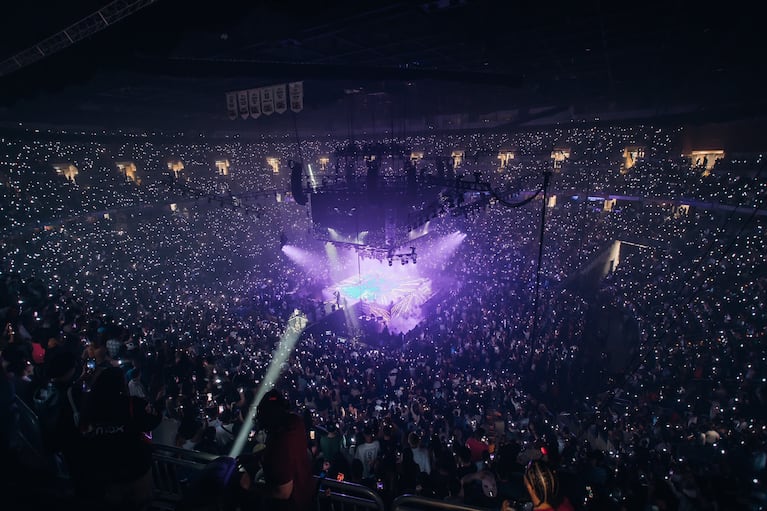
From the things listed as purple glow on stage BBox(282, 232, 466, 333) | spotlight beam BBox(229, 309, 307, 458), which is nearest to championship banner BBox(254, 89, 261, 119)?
spotlight beam BBox(229, 309, 307, 458)

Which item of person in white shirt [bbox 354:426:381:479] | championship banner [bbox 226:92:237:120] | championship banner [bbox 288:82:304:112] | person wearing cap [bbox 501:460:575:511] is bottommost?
person wearing cap [bbox 501:460:575:511]

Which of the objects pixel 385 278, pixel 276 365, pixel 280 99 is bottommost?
pixel 276 365

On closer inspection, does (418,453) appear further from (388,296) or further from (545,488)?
(388,296)

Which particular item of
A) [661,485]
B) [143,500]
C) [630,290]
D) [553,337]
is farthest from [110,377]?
[630,290]

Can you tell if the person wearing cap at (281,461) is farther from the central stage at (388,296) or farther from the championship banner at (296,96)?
the central stage at (388,296)

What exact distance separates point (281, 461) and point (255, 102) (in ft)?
29.2

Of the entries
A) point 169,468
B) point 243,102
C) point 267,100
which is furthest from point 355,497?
point 243,102

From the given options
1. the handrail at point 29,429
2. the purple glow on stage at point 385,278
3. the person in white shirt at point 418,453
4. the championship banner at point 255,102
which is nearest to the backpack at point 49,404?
the handrail at point 29,429

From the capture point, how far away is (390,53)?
7902 millimetres

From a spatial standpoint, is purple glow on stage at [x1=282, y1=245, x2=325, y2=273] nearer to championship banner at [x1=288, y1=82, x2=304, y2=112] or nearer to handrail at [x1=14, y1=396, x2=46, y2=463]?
championship banner at [x1=288, y1=82, x2=304, y2=112]

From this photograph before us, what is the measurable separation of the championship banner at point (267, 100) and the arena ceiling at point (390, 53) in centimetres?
44

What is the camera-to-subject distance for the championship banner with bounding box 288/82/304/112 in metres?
8.02

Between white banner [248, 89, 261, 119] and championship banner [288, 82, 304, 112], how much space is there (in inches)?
49.7

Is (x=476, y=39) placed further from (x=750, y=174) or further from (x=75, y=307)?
(x=750, y=174)
